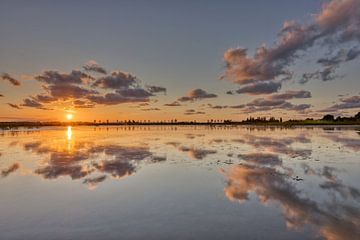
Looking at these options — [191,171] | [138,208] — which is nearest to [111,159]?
[191,171]

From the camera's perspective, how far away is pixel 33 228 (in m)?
7.95

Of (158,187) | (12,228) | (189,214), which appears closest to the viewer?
(12,228)

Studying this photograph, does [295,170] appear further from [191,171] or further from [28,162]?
[28,162]

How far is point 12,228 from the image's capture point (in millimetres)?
7938

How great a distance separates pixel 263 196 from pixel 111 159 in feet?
43.1

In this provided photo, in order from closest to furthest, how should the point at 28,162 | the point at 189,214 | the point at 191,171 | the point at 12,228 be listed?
1. the point at 12,228
2. the point at 189,214
3. the point at 191,171
4. the point at 28,162

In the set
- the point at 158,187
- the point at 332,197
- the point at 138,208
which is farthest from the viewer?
the point at 158,187

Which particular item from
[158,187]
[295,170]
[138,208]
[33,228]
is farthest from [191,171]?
[33,228]

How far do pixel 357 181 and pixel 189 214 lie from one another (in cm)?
910

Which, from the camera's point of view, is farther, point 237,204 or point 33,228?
point 237,204

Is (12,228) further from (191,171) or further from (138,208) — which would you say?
(191,171)

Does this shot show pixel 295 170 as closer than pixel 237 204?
No

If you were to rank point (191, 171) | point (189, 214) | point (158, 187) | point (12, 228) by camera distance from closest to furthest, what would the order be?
point (12, 228)
point (189, 214)
point (158, 187)
point (191, 171)

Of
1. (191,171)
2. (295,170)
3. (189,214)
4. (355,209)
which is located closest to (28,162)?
(191,171)
